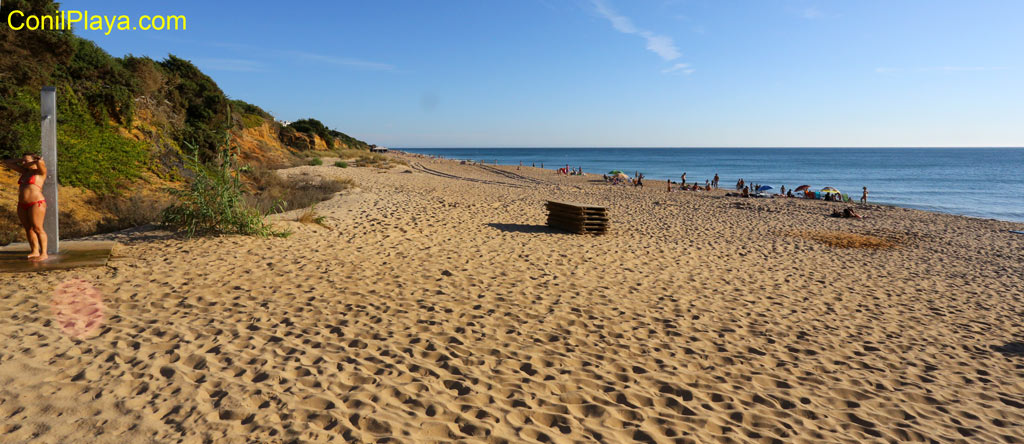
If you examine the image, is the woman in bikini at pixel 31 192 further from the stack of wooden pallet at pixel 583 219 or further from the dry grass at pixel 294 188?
the stack of wooden pallet at pixel 583 219

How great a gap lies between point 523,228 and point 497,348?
25.3 ft

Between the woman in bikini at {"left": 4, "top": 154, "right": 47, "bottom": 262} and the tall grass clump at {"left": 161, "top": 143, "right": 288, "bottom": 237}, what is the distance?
7.25ft

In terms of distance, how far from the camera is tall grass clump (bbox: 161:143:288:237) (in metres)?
8.71

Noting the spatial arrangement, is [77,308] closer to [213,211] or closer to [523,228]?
[213,211]

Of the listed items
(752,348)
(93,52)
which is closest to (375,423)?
(752,348)

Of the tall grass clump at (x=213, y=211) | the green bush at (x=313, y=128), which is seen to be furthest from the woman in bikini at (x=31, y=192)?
the green bush at (x=313, y=128)

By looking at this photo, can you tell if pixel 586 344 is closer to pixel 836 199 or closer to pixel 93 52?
pixel 93 52

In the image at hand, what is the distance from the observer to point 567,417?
Answer: 3.53 meters

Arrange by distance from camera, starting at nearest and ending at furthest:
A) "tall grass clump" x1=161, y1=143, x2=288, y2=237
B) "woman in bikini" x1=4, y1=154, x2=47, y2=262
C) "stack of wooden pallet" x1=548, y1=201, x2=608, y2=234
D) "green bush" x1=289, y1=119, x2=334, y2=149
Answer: "woman in bikini" x1=4, y1=154, x2=47, y2=262, "tall grass clump" x1=161, y1=143, x2=288, y2=237, "stack of wooden pallet" x1=548, y1=201, x2=608, y2=234, "green bush" x1=289, y1=119, x2=334, y2=149

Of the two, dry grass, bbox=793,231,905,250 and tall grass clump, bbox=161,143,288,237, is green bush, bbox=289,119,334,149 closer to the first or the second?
tall grass clump, bbox=161,143,288,237

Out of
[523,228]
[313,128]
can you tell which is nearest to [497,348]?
[523,228]

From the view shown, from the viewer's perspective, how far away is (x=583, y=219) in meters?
11.8

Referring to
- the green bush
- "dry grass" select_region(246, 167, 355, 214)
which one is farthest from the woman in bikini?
the green bush

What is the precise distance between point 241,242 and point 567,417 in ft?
23.0
